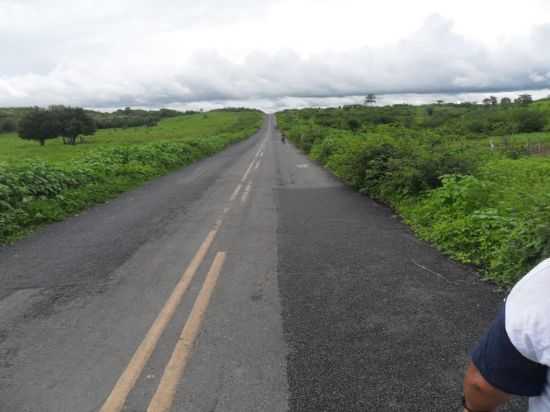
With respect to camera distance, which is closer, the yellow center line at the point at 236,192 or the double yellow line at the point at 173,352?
the double yellow line at the point at 173,352

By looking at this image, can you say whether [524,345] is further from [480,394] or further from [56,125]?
[56,125]

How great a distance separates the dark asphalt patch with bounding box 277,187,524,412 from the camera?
312cm

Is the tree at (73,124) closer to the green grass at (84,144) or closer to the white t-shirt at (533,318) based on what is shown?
the green grass at (84,144)

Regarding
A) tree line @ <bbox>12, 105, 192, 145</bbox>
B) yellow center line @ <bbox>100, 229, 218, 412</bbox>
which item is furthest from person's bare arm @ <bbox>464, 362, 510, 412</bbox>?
tree line @ <bbox>12, 105, 192, 145</bbox>

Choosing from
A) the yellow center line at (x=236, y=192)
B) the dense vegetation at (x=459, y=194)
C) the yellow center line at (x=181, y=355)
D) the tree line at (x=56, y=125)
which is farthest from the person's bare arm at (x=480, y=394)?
the tree line at (x=56, y=125)

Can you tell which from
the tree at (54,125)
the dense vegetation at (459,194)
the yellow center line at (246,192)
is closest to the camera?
the dense vegetation at (459,194)

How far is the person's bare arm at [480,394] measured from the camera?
1392mm

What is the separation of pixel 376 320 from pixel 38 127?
8224 centimetres

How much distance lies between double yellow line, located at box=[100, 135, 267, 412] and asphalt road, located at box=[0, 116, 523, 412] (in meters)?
0.02

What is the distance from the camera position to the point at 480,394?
1.45 meters

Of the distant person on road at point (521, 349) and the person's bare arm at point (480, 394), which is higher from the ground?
the distant person on road at point (521, 349)

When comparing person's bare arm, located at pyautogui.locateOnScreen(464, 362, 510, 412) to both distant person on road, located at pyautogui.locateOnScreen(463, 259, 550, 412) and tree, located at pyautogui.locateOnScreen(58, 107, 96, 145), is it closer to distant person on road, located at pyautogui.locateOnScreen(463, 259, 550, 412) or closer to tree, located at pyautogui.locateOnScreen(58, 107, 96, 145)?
distant person on road, located at pyautogui.locateOnScreen(463, 259, 550, 412)

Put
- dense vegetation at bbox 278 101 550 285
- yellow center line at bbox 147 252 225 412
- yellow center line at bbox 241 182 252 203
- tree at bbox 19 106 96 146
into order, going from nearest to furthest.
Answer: yellow center line at bbox 147 252 225 412, dense vegetation at bbox 278 101 550 285, yellow center line at bbox 241 182 252 203, tree at bbox 19 106 96 146

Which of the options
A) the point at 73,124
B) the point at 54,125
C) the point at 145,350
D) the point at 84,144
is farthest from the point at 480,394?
the point at 54,125
